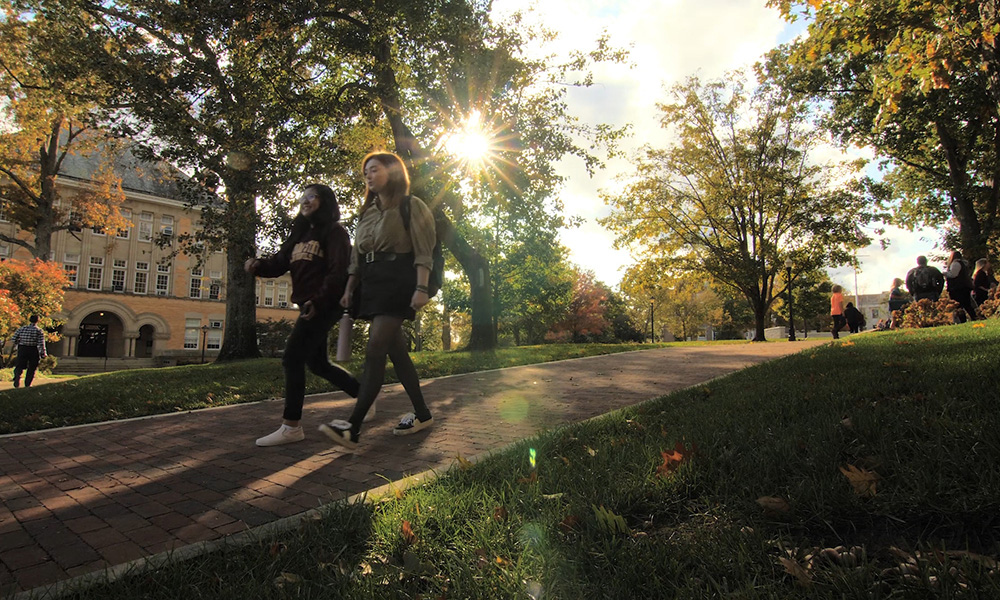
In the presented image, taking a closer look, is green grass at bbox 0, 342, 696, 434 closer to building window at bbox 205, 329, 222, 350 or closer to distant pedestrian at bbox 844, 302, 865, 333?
distant pedestrian at bbox 844, 302, 865, 333

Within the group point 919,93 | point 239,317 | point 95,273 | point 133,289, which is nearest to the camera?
point 919,93

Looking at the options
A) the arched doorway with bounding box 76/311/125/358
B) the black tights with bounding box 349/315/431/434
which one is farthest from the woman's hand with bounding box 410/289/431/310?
the arched doorway with bounding box 76/311/125/358

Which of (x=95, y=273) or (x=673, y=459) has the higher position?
(x=95, y=273)

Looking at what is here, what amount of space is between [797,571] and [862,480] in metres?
0.75

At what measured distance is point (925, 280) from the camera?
13211 millimetres

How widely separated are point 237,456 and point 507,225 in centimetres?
1717

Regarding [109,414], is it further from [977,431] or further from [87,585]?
[977,431]

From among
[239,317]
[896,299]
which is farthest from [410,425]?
[896,299]

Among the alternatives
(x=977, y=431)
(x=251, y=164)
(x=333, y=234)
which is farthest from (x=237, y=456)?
(x=251, y=164)

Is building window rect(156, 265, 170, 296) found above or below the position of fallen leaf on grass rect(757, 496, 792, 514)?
above

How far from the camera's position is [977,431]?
90.0 inches

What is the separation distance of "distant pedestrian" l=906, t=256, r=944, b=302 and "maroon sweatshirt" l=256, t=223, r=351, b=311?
14899 mm

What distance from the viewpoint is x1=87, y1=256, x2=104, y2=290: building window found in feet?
142

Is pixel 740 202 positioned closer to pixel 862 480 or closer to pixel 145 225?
pixel 862 480
